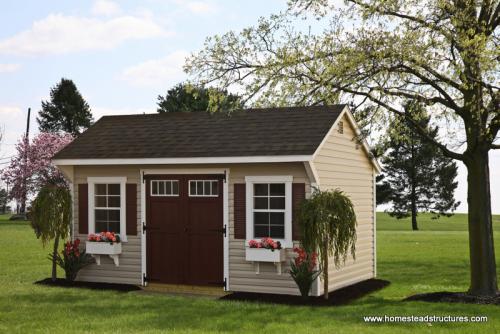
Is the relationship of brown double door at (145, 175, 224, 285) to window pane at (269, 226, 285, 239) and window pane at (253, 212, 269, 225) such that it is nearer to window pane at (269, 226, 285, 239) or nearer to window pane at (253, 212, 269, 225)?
window pane at (253, 212, 269, 225)

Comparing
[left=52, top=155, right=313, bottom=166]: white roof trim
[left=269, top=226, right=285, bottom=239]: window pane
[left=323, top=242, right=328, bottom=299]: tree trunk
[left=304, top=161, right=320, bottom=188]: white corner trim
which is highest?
[left=52, top=155, right=313, bottom=166]: white roof trim

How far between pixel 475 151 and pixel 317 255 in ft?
13.4

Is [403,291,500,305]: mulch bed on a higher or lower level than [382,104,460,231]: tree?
lower

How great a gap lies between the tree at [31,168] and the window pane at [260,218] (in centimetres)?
3887

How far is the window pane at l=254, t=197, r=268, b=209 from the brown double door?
0.81 meters

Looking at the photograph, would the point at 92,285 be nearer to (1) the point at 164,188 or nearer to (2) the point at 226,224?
(1) the point at 164,188

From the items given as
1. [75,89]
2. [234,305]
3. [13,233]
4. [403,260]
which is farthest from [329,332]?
[75,89]

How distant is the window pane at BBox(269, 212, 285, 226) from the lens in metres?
13.6

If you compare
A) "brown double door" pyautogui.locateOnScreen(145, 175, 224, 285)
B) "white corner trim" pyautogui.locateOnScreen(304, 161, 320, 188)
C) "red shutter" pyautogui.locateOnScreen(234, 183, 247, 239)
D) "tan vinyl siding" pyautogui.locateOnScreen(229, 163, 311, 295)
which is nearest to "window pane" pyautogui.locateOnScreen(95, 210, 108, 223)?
"brown double door" pyautogui.locateOnScreen(145, 175, 224, 285)

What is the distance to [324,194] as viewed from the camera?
41.6ft

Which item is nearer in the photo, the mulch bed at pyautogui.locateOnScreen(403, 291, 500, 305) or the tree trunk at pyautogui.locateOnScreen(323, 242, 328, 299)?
the tree trunk at pyautogui.locateOnScreen(323, 242, 328, 299)

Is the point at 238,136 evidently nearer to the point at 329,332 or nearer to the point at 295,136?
the point at 295,136

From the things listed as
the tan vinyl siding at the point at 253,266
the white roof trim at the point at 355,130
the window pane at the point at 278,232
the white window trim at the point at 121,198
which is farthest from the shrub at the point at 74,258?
the white roof trim at the point at 355,130

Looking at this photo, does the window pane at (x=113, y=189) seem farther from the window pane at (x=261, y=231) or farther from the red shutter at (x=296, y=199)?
the red shutter at (x=296, y=199)
